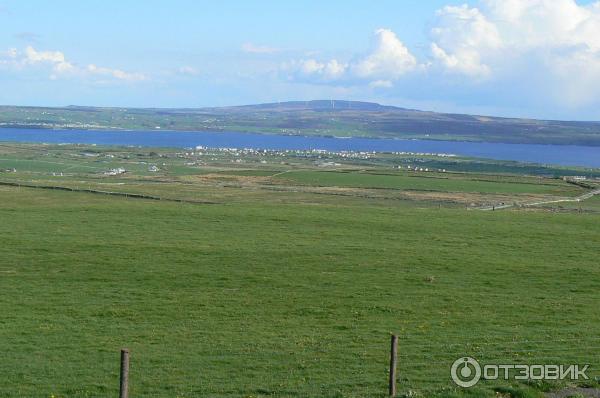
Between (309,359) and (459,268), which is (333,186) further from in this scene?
(309,359)

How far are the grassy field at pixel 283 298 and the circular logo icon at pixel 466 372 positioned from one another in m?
0.24

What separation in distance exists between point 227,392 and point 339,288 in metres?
12.4

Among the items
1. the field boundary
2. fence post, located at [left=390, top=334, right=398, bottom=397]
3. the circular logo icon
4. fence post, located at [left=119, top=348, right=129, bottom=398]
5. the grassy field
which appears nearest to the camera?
fence post, located at [left=119, top=348, right=129, bottom=398]

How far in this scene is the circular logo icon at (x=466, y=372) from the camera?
1480 centimetres

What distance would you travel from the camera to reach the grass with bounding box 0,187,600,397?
54.9 ft

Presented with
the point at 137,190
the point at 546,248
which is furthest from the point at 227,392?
the point at 137,190

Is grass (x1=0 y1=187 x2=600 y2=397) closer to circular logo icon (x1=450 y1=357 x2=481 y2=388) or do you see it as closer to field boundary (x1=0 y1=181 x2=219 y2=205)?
circular logo icon (x1=450 y1=357 x2=481 y2=388)

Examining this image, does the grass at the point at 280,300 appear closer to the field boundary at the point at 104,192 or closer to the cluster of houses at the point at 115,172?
the field boundary at the point at 104,192

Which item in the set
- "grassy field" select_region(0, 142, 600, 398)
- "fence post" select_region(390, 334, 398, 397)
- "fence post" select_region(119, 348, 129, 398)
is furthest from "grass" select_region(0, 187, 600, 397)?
"fence post" select_region(119, 348, 129, 398)

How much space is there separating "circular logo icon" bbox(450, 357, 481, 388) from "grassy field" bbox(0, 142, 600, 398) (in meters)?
0.24

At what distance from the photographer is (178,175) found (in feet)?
337

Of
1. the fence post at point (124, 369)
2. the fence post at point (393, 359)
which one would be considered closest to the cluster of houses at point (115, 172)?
the fence post at point (393, 359)

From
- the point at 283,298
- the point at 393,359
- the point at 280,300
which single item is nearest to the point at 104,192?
the point at 283,298

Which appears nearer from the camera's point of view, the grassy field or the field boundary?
the grassy field
